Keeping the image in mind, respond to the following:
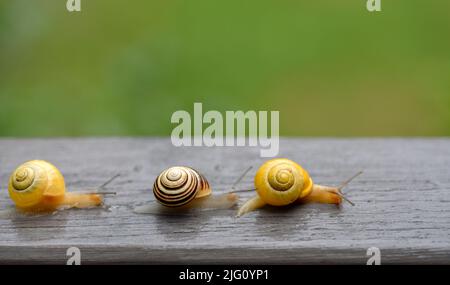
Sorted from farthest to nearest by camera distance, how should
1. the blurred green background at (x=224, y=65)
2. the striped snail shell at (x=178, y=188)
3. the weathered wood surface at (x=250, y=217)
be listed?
1. the blurred green background at (x=224, y=65)
2. the striped snail shell at (x=178, y=188)
3. the weathered wood surface at (x=250, y=217)

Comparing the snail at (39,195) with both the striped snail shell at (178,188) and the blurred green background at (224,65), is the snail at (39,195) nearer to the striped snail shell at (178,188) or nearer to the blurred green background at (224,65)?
the striped snail shell at (178,188)

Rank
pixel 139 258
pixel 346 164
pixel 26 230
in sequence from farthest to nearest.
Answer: pixel 346 164
pixel 26 230
pixel 139 258

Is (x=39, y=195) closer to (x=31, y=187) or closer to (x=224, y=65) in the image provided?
(x=31, y=187)

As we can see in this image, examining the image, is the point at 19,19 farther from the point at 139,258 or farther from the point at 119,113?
the point at 139,258

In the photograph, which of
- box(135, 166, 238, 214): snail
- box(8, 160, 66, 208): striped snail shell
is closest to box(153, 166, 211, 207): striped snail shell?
box(135, 166, 238, 214): snail

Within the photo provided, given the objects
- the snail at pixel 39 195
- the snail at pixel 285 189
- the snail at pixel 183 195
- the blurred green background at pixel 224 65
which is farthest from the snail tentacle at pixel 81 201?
the blurred green background at pixel 224 65
